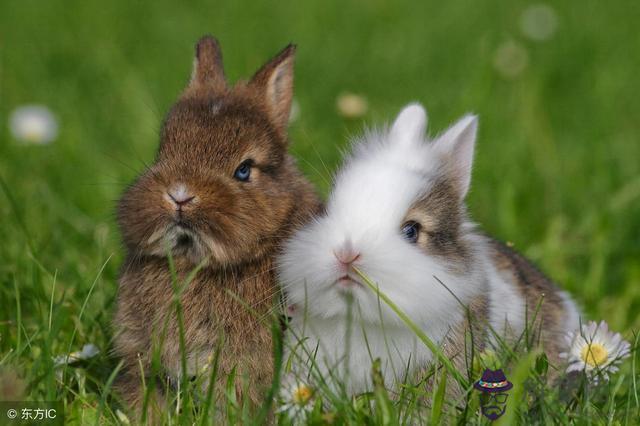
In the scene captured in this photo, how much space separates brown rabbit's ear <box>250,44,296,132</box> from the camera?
4.52 metres

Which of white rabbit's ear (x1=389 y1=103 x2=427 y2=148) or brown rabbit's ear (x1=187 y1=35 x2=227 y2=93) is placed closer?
white rabbit's ear (x1=389 y1=103 x2=427 y2=148)

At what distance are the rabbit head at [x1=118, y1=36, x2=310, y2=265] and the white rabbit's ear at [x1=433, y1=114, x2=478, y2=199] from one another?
2.28ft

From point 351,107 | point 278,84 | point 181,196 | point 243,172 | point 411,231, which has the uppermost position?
point 351,107

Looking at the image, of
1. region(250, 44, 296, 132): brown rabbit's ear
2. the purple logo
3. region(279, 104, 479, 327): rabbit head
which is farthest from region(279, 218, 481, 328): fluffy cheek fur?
region(250, 44, 296, 132): brown rabbit's ear

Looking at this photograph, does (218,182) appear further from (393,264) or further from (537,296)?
(537,296)

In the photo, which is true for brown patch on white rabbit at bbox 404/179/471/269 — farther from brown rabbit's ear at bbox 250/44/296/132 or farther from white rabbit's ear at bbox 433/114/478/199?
brown rabbit's ear at bbox 250/44/296/132

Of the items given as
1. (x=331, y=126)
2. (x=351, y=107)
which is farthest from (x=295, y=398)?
(x=331, y=126)

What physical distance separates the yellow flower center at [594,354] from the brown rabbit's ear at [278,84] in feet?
5.59

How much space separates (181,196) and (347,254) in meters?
0.74

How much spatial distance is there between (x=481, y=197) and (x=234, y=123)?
3.16 m

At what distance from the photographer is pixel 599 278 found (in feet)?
19.5

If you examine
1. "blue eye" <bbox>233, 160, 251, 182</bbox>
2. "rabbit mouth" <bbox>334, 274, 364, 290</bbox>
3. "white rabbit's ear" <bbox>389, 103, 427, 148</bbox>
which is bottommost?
"rabbit mouth" <bbox>334, 274, 364, 290</bbox>

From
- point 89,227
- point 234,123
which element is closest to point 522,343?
point 234,123

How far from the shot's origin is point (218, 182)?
3996 millimetres
